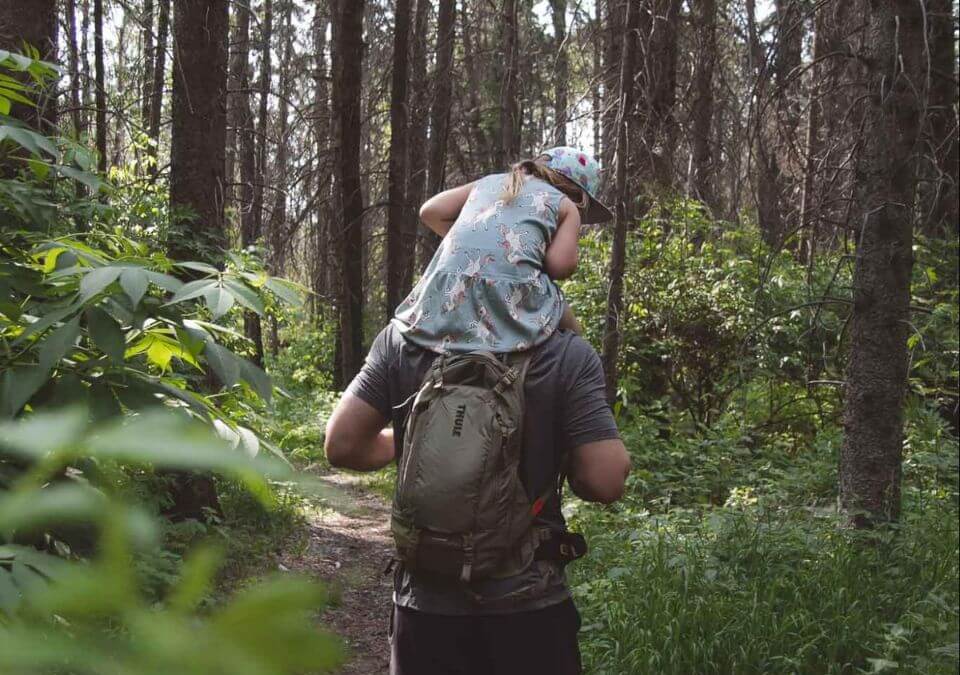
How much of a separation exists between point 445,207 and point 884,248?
2.83 metres

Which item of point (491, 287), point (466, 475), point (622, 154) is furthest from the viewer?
point (622, 154)

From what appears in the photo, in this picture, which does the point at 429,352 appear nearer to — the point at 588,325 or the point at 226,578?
the point at 226,578

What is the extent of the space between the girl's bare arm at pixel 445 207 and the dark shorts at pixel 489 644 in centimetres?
125

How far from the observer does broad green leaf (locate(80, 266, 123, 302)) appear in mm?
1155

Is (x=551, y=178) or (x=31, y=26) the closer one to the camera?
(x=551, y=178)

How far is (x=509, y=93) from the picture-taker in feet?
32.6

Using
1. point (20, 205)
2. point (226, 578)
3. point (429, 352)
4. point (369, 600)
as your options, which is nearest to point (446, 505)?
point (429, 352)

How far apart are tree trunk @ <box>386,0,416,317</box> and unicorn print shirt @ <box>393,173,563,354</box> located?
941cm

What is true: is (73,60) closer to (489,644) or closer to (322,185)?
(489,644)

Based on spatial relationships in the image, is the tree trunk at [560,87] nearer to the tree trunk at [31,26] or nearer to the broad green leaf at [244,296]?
the tree trunk at [31,26]

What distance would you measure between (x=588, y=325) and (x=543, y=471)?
236 inches

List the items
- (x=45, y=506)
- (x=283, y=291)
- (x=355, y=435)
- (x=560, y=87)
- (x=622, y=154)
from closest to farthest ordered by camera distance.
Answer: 1. (x=45, y=506)
2. (x=283, y=291)
3. (x=355, y=435)
4. (x=622, y=154)
5. (x=560, y=87)

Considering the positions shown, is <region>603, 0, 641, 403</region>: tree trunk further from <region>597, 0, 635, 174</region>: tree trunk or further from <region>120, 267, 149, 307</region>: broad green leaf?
<region>120, 267, 149, 307</region>: broad green leaf

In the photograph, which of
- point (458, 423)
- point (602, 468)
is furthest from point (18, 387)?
point (602, 468)
